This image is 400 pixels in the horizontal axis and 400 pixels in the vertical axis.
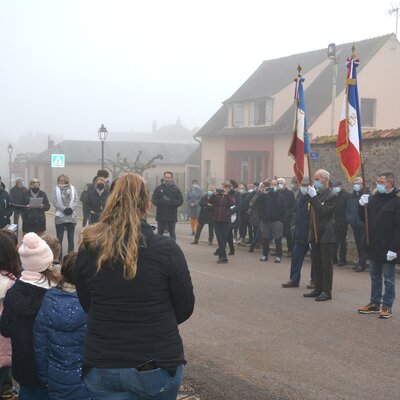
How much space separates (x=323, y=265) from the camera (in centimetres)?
945

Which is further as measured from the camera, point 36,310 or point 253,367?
point 253,367

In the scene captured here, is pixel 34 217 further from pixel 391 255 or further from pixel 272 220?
pixel 391 255

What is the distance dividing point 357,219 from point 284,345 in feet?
21.7

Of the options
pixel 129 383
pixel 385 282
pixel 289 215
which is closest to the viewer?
pixel 129 383

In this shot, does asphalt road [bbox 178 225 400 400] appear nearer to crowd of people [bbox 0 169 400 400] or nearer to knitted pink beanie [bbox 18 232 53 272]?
crowd of people [bbox 0 169 400 400]

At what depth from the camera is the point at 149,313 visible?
9.66ft

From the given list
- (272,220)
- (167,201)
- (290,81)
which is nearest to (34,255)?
(272,220)

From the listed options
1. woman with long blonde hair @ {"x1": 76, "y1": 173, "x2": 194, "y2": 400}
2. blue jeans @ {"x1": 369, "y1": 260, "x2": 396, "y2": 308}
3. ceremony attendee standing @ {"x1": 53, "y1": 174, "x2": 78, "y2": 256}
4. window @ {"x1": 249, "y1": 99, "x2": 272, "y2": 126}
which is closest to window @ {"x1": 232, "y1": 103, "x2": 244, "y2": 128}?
window @ {"x1": 249, "y1": 99, "x2": 272, "y2": 126}

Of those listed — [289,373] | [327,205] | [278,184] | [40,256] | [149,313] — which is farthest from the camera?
[278,184]

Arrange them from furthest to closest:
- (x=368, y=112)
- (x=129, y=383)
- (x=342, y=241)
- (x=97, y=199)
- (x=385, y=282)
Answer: (x=368, y=112)
(x=342, y=241)
(x=97, y=199)
(x=385, y=282)
(x=129, y=383)

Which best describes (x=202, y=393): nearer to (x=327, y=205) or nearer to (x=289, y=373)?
(x=289, y=373)

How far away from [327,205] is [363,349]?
3.10m

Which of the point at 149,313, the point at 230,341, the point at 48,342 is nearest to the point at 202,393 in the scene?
the point at 230,341

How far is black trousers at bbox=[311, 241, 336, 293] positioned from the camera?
9445 millimetres
